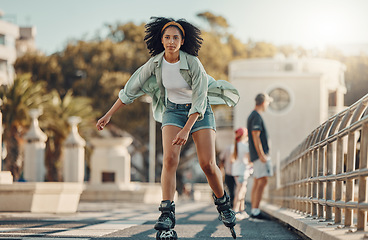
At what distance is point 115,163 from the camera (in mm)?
35625

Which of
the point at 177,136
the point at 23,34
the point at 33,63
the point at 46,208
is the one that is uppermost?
the point at 23,34

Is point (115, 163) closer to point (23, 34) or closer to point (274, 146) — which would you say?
point (274, 146)

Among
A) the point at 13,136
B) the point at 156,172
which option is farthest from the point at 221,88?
the point at 156,172

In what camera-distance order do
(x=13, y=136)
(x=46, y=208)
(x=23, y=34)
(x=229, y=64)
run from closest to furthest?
(x=46, y=208) < (x=13, y=136) < (x=229, y=64) < (x=23, y=34)

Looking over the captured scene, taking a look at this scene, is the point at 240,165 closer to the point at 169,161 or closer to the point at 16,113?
the point at 169,161

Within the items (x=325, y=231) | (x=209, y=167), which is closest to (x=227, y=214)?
(x=209, y=167)

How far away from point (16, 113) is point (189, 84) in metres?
27.5

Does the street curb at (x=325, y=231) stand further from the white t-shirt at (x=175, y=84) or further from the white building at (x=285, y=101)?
the white building at (x=285, y=101)

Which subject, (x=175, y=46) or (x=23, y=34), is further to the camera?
(x=23, y=34)

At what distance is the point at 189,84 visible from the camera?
6316 millimetres

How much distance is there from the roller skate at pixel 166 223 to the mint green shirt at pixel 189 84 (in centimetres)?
76

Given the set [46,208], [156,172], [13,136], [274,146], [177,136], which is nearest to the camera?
[177,136]

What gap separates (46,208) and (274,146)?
33.7 m

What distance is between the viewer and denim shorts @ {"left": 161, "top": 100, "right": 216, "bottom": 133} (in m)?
6.28
